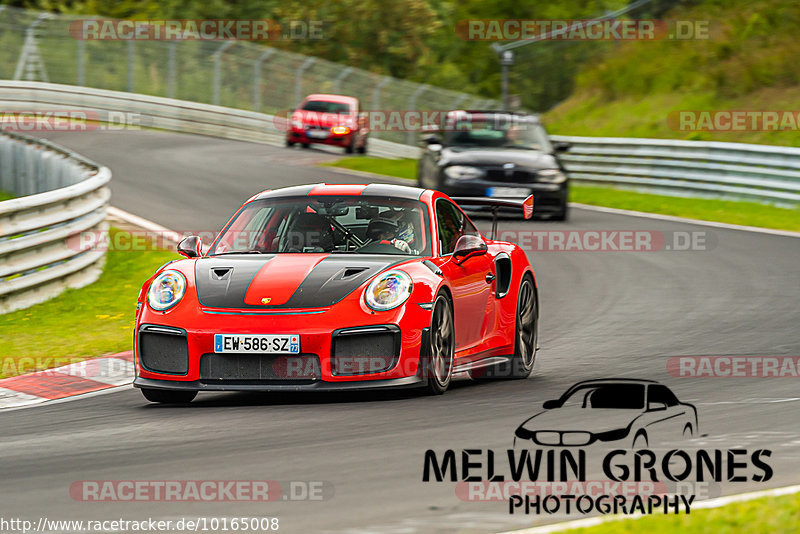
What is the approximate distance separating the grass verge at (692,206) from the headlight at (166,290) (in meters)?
13.8

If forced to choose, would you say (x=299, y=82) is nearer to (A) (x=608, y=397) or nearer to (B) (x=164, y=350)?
(B) (x=164, y=350)

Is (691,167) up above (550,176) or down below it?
below

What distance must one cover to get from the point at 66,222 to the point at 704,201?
14.0 m

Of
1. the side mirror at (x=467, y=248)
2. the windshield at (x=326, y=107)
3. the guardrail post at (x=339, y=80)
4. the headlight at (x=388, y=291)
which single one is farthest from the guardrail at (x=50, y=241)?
the guardrail post at (x=339, y=80)

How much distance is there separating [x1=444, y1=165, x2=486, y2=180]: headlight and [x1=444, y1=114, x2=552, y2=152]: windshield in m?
0.78

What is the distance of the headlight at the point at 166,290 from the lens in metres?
7.64

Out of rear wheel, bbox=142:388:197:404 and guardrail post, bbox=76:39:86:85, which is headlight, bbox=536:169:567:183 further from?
guardrail post, bbox=76:39:86:85

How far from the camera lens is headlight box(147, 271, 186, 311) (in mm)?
7645

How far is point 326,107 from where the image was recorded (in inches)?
1427

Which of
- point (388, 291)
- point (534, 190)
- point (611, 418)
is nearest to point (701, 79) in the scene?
point (534, 190)

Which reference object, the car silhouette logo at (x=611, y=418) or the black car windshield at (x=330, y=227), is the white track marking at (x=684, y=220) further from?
the car silhouette logo at (x=611, y=418)

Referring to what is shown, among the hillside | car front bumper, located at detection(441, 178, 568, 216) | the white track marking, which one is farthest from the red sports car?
the hillside

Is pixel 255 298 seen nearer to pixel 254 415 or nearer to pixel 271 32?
pixel 254 415

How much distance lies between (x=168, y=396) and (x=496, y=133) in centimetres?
1294
